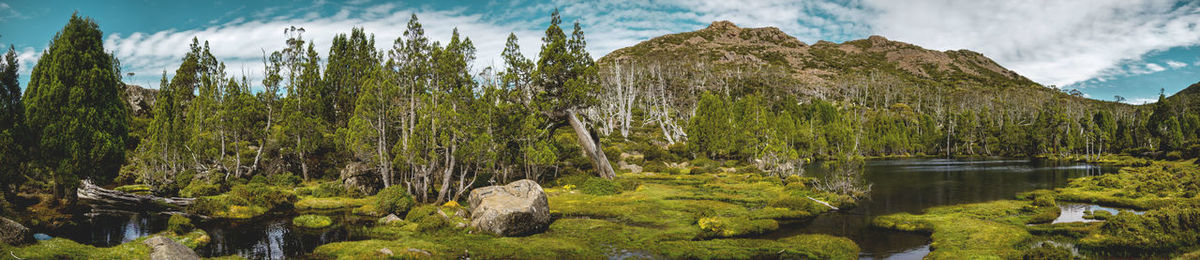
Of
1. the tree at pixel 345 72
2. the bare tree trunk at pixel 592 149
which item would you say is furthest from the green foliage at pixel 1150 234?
the tree at pixel 345 72

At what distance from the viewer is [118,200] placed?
29.5 metres

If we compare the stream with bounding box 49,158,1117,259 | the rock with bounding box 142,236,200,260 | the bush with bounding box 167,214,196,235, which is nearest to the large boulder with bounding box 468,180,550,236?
the stream with bounding box 49,158,1117,259

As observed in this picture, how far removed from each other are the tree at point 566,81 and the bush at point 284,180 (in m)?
20.7

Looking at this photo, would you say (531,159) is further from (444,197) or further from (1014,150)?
(1014,150)

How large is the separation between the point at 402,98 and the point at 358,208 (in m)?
7.40

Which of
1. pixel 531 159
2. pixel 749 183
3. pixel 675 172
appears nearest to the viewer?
pixel 531 159

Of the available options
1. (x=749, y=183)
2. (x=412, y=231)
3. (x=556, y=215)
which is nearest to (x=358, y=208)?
(x=412, y=231)

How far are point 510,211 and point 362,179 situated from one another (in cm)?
1927

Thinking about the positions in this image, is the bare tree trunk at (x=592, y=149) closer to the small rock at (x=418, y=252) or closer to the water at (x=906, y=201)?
the water at (x=906, y=201)

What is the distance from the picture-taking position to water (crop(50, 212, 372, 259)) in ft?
67.3

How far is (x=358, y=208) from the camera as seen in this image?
31.0 metres

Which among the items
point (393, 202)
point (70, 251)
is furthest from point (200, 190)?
point (70, 251)

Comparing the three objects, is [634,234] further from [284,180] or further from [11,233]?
[284,180]

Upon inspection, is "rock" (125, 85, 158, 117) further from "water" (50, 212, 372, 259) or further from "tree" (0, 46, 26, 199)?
"water" (50, 212, 372, 259)
